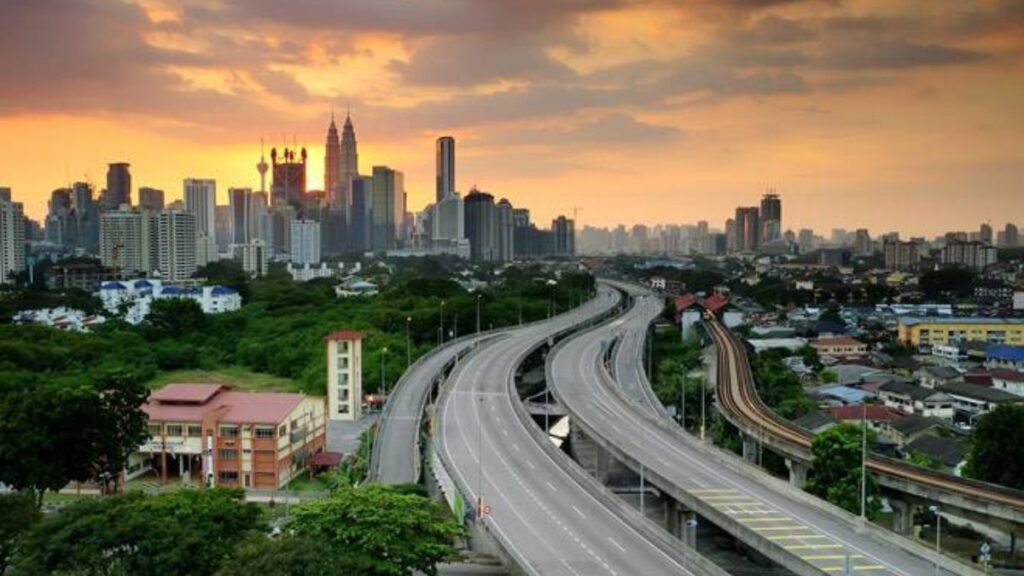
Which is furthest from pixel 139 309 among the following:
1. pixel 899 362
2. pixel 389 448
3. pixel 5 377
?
pixel 899 362

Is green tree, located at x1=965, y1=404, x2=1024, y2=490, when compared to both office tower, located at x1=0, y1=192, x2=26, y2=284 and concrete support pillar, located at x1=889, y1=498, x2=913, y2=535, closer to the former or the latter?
concrete support pillar, located at x1=889, y1=498, x2=913, y2=535

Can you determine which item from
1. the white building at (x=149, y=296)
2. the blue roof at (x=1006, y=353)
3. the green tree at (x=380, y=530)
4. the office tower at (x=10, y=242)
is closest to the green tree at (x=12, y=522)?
the green tree at (x=380, y=530)

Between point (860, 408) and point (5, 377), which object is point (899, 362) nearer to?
point (860, 408)

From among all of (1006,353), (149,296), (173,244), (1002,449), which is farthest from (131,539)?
(173,244)

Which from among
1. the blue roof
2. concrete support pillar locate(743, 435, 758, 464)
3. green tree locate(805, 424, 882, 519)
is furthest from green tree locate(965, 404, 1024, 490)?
the blue roof

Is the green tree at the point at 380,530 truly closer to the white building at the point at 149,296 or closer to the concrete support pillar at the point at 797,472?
the concrete support pillar at the point at 797,472
